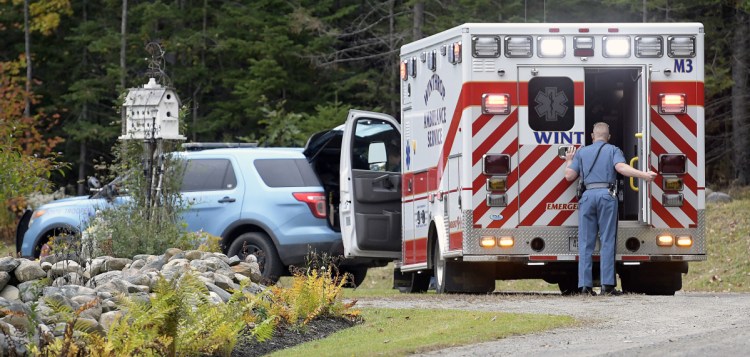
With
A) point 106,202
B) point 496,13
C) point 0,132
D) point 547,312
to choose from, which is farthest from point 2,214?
point 547,312

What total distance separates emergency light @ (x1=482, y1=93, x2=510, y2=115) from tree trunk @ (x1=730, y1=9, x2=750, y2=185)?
681 inches

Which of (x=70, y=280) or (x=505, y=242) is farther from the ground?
(x=505, y=242)

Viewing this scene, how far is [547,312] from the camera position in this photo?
487 inches

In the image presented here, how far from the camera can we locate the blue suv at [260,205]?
17.6m

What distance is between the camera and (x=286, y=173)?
17.9 meters

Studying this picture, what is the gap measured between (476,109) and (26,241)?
691 centimetres

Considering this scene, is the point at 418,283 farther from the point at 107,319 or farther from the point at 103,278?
the point at 107,319

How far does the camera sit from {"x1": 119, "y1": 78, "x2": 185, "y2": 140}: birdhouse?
16734 millimetres

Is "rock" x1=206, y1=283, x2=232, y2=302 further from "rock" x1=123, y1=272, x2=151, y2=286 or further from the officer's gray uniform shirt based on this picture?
the officer's gray uniform shirt

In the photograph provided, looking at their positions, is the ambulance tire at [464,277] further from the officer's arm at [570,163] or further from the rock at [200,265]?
the rock at [200,265]

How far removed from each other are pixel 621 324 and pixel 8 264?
5.37 metres

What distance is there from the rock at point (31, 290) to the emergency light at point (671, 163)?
6165 mm

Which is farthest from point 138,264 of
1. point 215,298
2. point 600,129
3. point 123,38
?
point 123,38

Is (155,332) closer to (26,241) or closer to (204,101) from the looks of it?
(26,241)
